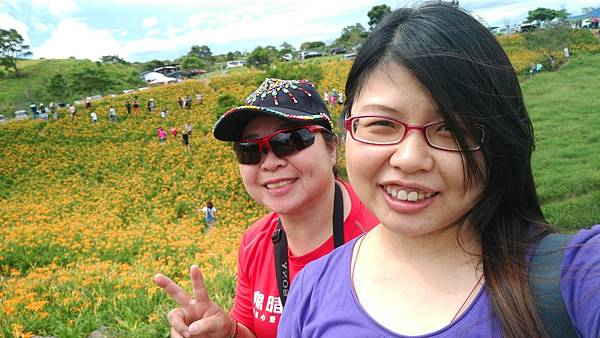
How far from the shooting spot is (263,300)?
1803 millimetres

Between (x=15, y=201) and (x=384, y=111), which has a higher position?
(x=384, y=111)

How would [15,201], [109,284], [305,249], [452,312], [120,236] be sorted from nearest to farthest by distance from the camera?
[452,312] < [305,249] < [109,284] < [120,236] < [15,201]

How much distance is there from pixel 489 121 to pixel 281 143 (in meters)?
0.97

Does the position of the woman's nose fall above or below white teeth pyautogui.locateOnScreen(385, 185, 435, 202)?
above

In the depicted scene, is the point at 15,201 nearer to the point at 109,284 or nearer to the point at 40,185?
the point at 40,185

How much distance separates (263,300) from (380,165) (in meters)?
1.04

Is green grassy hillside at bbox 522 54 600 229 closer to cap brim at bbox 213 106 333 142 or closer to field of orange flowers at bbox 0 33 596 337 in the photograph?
field of orange flowers at bbox 0 33 596 337

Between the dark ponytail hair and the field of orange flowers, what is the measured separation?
3109mm

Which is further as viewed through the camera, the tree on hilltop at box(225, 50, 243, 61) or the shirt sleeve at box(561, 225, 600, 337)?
the tree on hilltop at box(225, 50, 243, 61)

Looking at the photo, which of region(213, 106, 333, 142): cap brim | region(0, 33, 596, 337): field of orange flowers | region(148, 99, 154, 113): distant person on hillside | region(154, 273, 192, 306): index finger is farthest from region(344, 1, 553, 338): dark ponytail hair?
region(148, 99, 154, 113): distant person on hillside

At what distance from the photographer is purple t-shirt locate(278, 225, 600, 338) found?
0.77m

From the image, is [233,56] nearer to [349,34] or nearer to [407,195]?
[349,34]

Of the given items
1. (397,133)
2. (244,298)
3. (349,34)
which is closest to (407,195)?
(397,133)

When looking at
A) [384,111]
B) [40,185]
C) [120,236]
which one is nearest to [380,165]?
[384,111]
